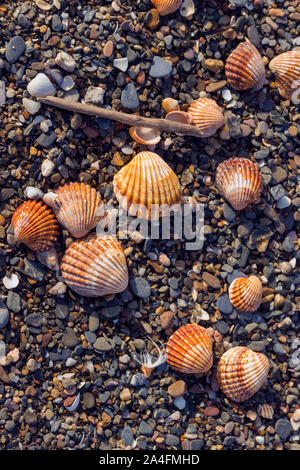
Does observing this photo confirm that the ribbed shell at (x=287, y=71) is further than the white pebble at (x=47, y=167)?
Yes

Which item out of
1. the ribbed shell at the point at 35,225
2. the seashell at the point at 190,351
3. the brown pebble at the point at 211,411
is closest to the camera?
the ribbed shell at the point at 35,225

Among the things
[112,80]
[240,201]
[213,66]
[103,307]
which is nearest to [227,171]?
[240,201]

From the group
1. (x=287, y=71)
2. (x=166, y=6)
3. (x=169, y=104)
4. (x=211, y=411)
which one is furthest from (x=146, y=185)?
(x=211, y=411)

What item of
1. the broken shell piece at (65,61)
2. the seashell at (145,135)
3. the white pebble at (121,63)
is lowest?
the seashell at (145,135)

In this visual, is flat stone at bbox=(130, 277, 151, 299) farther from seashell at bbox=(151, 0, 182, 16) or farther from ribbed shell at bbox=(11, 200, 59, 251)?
seashell at bbox=(151, 0, 182, 16)

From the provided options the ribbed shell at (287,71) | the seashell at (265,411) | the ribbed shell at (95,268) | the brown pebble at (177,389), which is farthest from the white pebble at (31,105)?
the seashell at (265,411)

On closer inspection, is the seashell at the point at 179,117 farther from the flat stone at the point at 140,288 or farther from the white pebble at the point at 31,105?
the flat stone at the point at 140,288

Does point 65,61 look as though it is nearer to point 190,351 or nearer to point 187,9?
point 187,9
